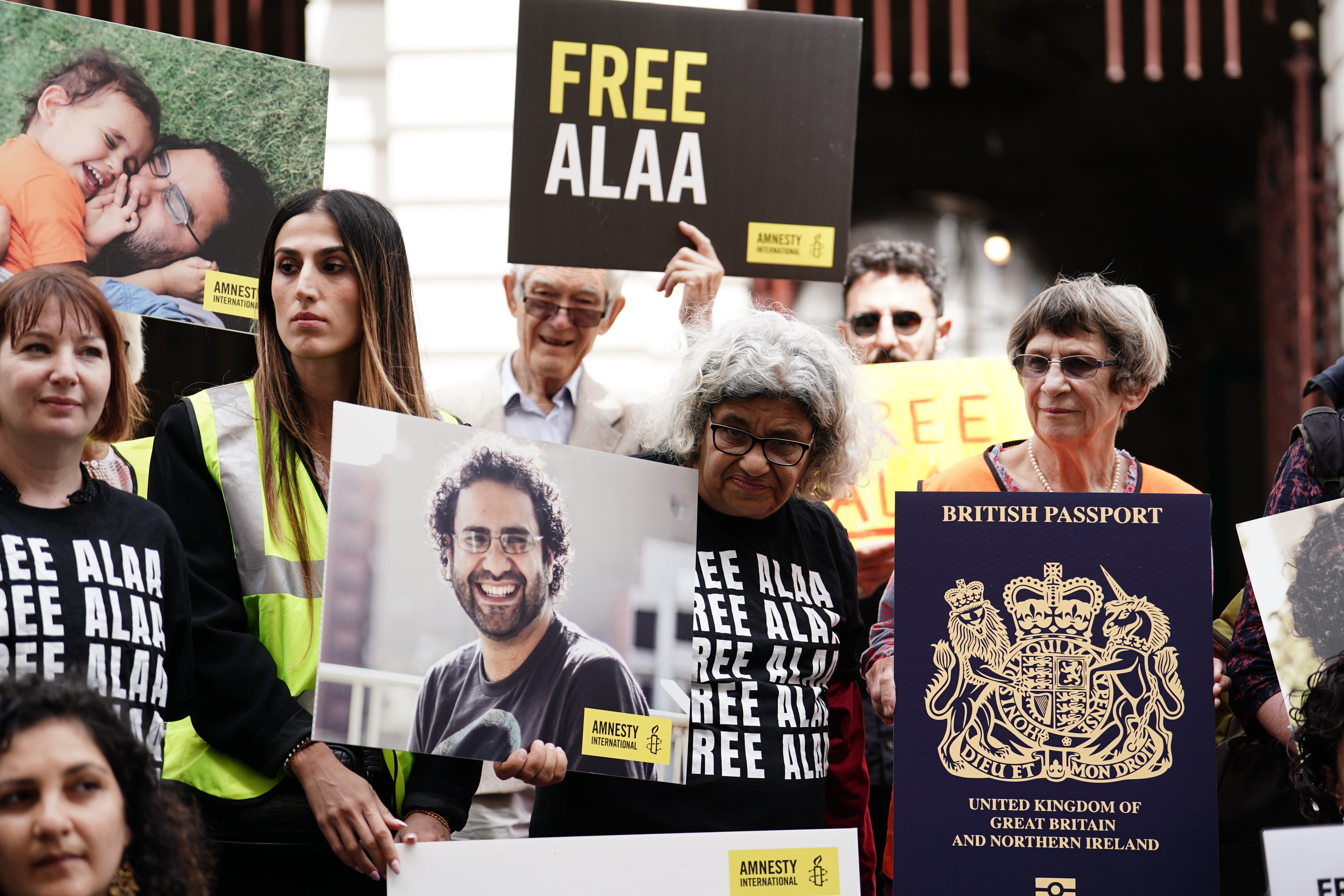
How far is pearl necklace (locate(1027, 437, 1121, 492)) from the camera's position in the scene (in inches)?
116

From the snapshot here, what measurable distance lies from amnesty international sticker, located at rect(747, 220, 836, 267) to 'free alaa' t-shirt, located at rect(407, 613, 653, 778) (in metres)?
1.16

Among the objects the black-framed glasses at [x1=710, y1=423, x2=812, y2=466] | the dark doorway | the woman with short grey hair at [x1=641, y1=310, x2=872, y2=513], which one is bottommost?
the black-framed glasses at [x1=710, y1=423, x2=812, y2=466]

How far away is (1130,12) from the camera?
8.70 meters

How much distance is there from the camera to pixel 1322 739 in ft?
7.63

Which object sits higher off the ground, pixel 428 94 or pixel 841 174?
pixel 428 94

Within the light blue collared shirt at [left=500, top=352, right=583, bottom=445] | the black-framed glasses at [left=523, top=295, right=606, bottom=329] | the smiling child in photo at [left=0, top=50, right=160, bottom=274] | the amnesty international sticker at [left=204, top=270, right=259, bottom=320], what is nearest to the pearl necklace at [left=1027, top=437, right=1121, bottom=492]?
the black-framed glasses at [left=523, top=295, right=606, bottom=329]

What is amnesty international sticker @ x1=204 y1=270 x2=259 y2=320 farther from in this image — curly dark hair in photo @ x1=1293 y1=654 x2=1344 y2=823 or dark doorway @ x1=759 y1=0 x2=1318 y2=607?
dark doorway @ x1=759 y1=0 x2=1318 y2=607

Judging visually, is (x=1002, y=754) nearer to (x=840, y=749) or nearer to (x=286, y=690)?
(x=840, y=749)

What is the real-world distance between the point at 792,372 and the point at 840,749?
75 cm

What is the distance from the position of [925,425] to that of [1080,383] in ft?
2.23

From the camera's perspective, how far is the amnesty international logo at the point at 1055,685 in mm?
2412

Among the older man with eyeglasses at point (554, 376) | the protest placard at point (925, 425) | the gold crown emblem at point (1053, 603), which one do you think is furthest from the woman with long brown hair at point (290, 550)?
the protest placard at point (925, 425)

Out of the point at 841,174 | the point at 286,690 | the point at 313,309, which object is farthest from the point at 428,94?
the point at 286,690

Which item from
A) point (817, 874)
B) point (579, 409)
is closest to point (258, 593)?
point (817, 874)
